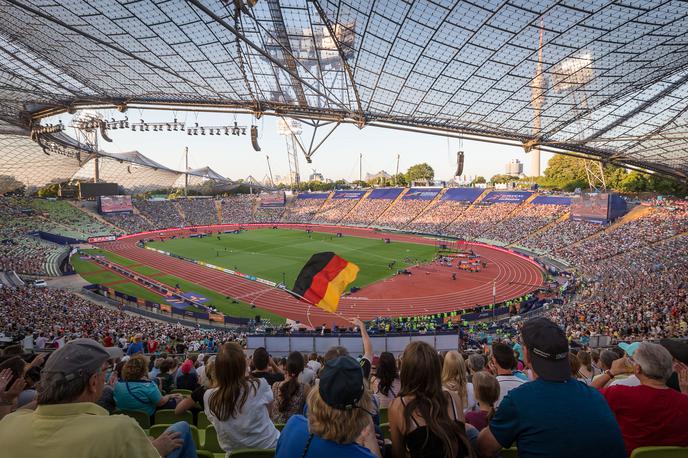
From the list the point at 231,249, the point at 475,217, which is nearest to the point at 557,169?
the point at 475,217

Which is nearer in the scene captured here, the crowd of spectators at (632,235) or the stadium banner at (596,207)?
the crowd of spectators at (632,235)

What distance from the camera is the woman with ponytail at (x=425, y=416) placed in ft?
8.22

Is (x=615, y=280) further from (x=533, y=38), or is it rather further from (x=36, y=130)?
(x=36, y=130)

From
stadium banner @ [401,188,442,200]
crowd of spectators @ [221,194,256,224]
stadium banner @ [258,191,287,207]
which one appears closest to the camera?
stadium banner @ [401,188,442,200]

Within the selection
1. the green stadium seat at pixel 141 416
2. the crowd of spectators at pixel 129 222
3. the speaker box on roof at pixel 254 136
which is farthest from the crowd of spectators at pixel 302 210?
the green stadium seat at pixel 141 416

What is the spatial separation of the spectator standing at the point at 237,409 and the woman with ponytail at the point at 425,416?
147 cm

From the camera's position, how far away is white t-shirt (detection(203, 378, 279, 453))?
354 cm

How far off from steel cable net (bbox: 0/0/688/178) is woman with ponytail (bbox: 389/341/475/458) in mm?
8148

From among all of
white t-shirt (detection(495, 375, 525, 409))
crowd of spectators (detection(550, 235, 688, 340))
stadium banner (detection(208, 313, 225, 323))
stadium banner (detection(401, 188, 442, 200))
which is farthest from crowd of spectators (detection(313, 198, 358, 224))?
white t-shirt (detection(495, 375, 525, 409))

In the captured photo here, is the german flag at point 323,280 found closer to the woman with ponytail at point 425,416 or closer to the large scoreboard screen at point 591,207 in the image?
the woman with ponytail at point 425,416

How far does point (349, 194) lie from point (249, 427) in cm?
8596

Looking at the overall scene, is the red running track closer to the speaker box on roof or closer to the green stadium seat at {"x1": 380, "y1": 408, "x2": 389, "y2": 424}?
the speaker box on roof

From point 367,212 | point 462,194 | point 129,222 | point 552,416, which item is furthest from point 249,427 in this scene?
point 129,222

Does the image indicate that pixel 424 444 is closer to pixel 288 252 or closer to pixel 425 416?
pixel 425 416
